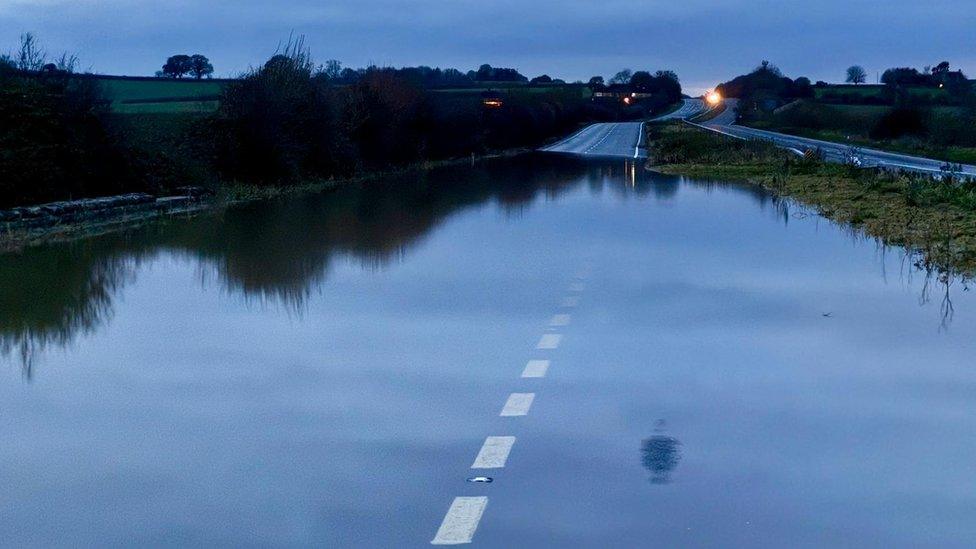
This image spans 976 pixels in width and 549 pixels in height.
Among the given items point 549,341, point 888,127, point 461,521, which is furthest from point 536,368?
point 888,127

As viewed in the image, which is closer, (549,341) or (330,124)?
(549,341)

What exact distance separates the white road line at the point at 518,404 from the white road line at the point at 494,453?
776 millimetres

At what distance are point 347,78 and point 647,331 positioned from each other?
50302 mm

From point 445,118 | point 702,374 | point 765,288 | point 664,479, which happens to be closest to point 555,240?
point 765,288

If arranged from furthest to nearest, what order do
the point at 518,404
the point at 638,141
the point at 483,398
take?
the point at 638,141 < the point at 483,398 < the point at 518,404

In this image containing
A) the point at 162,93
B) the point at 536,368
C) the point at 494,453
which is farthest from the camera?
the point at 162,93

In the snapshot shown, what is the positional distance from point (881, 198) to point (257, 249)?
15.9 m

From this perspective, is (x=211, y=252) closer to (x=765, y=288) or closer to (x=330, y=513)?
(x=765, y=288)

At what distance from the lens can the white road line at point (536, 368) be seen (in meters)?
10.9

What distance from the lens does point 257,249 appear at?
21406 mm

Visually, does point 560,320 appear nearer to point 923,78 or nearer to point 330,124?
point 330,124

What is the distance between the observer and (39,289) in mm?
16047

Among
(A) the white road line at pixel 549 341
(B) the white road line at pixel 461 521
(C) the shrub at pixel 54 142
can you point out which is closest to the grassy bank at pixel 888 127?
(C) the shrub at pixel 54 142

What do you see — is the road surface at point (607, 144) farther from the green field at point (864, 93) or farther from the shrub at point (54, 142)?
the shrub at point (54, 142)
